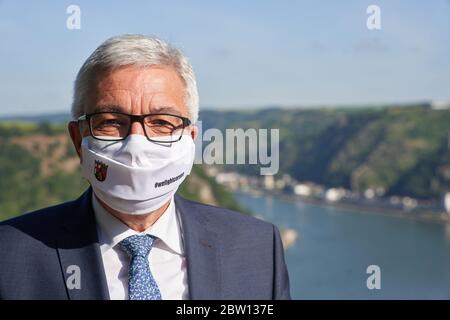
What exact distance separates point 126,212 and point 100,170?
7cm

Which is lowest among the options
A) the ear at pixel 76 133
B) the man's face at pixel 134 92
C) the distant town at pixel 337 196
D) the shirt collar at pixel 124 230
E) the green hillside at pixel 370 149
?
the distant town at pixel 337 196

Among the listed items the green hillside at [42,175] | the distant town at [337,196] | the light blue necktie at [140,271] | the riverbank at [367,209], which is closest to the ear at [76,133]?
the light blue necktie at [140,271]

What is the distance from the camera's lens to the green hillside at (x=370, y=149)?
3816 cm

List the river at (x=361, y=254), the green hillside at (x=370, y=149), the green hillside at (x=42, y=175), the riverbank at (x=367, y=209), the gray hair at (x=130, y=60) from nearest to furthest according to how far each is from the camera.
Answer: the gray hair at (x=130, y=60)
the river at (x=361, y=254)
the green hillside at (x=42, y=175)
the riverbank at (x=367, y=209)
the green hillside at (x=370, y=149)

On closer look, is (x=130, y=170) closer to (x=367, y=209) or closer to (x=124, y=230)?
(x=124, y=230)

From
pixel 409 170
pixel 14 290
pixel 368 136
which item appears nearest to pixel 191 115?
pixel 14 290

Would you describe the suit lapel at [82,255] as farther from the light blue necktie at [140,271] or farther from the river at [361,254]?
the river at [361,254]

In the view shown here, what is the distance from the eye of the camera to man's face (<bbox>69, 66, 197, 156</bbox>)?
39.8 inches

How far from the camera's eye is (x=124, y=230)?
1.04 meters

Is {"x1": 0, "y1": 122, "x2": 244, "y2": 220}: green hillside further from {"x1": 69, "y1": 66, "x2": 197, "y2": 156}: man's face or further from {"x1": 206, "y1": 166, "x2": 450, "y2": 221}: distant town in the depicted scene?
{"x1": 69, "y1": 66, "x2": 197, "y2": 156}: man's face

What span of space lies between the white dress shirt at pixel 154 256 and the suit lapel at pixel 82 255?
16mm

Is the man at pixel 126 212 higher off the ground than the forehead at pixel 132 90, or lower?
lower

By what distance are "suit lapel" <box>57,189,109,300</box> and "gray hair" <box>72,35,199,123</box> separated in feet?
0.50
